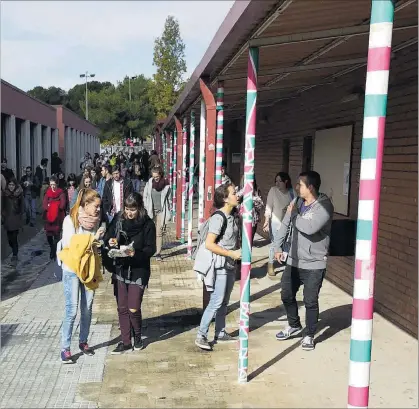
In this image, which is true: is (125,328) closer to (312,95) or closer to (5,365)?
(5,365)

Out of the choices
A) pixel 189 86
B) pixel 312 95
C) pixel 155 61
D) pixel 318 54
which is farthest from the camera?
pixel 155 61

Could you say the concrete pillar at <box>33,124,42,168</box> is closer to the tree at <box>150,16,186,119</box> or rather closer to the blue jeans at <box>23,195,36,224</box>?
the blue jeans at <box>23,195,36,224</box>

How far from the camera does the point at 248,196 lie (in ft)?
13.1

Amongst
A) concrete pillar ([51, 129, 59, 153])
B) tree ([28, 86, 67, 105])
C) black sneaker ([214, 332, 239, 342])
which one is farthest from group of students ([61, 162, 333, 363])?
tree ([28, 86, 67, 105])

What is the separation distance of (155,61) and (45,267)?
3756 cm

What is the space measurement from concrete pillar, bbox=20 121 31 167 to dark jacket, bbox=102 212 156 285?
17611mm

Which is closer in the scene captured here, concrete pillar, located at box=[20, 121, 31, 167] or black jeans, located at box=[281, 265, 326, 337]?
black jeans, located at box=[281, 265, 326, 337]

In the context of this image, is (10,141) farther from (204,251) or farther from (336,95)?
(204,251)

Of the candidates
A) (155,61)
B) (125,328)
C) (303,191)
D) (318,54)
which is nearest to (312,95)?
(318,54)

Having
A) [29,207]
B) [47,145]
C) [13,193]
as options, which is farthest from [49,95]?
[13,193]

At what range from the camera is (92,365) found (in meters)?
4.45

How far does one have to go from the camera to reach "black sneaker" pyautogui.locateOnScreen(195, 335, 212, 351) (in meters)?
4.71

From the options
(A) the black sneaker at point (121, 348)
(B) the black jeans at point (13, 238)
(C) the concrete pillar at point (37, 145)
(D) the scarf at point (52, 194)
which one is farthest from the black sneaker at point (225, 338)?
(C) the concrete pillar at point (37, 145)

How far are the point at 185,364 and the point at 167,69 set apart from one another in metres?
40.8
